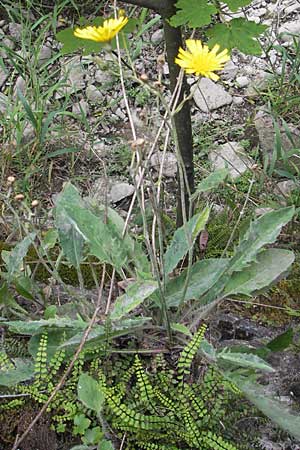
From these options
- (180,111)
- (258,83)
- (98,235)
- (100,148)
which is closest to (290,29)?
(258,83)

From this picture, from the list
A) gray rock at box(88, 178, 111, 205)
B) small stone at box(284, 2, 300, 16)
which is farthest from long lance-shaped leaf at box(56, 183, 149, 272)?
small stone at box(284, 2, 300, 16)

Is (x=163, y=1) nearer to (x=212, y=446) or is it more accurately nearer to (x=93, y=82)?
(x=212, y=446)

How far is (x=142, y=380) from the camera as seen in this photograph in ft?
4.37

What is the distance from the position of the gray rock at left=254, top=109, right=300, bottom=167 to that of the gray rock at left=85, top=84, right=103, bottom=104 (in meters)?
0.70

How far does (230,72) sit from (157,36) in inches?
16.4

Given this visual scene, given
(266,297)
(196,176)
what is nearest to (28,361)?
(266,297)

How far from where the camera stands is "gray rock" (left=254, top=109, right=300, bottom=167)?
253cm

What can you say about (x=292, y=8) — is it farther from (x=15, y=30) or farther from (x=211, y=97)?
(x=15, y=30)

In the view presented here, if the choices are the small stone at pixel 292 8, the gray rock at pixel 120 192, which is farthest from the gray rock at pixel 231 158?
the small stone at pixel 292 8

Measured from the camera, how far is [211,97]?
2.79m

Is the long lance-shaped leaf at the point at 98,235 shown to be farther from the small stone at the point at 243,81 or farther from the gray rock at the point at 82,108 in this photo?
the small stone at the point at 243,81

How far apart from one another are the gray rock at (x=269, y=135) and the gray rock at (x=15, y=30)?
1209 mm

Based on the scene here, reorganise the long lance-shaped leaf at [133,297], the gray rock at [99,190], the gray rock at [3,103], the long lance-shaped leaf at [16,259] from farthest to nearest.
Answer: the gray rock at [3,103] < the gray rock at [99,190] < the long lance-shaped leaf at [16,259] < the long lance-shaped leaf at [133,297]

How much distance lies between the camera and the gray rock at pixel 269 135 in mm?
2529
